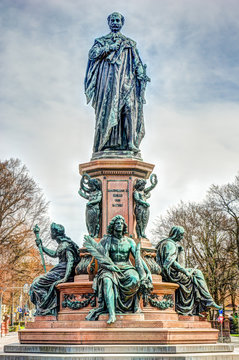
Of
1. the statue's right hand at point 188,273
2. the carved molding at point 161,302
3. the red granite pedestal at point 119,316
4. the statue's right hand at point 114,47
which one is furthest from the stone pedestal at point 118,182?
the statue's right hand at point 114,47

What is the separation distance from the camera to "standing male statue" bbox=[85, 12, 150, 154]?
49.4 ft

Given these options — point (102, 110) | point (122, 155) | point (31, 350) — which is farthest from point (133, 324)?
point (102, 110)

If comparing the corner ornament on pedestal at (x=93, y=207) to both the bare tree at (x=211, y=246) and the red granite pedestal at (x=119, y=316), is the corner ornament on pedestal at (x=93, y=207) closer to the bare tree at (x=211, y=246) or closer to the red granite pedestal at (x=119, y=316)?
the red granite pedestal at (x=119, y=316)

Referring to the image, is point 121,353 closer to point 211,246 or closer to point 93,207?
point 93,207

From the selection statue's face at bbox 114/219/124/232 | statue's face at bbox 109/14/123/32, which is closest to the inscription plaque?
statue's face at bbox 114/219/124/232

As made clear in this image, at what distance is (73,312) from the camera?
12.6 meters

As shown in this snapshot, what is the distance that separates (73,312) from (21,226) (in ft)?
94.9

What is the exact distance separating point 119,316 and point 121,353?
1.31 metres

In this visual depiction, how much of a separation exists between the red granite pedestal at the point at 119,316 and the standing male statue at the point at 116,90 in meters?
0.92

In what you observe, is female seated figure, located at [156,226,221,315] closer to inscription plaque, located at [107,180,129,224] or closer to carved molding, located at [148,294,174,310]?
carved molding, located at [148,294,174,310]

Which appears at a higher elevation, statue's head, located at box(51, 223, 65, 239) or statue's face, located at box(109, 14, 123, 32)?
statue's face, located at box(109, 14, 123, 32)

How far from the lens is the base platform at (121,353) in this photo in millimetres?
9992

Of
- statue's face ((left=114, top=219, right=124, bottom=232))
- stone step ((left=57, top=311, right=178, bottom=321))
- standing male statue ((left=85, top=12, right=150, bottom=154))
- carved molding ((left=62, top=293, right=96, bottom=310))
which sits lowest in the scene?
stone step ((left=57, top=311, right=178, bottom=321))

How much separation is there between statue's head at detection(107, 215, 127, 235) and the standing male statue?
275 cm
